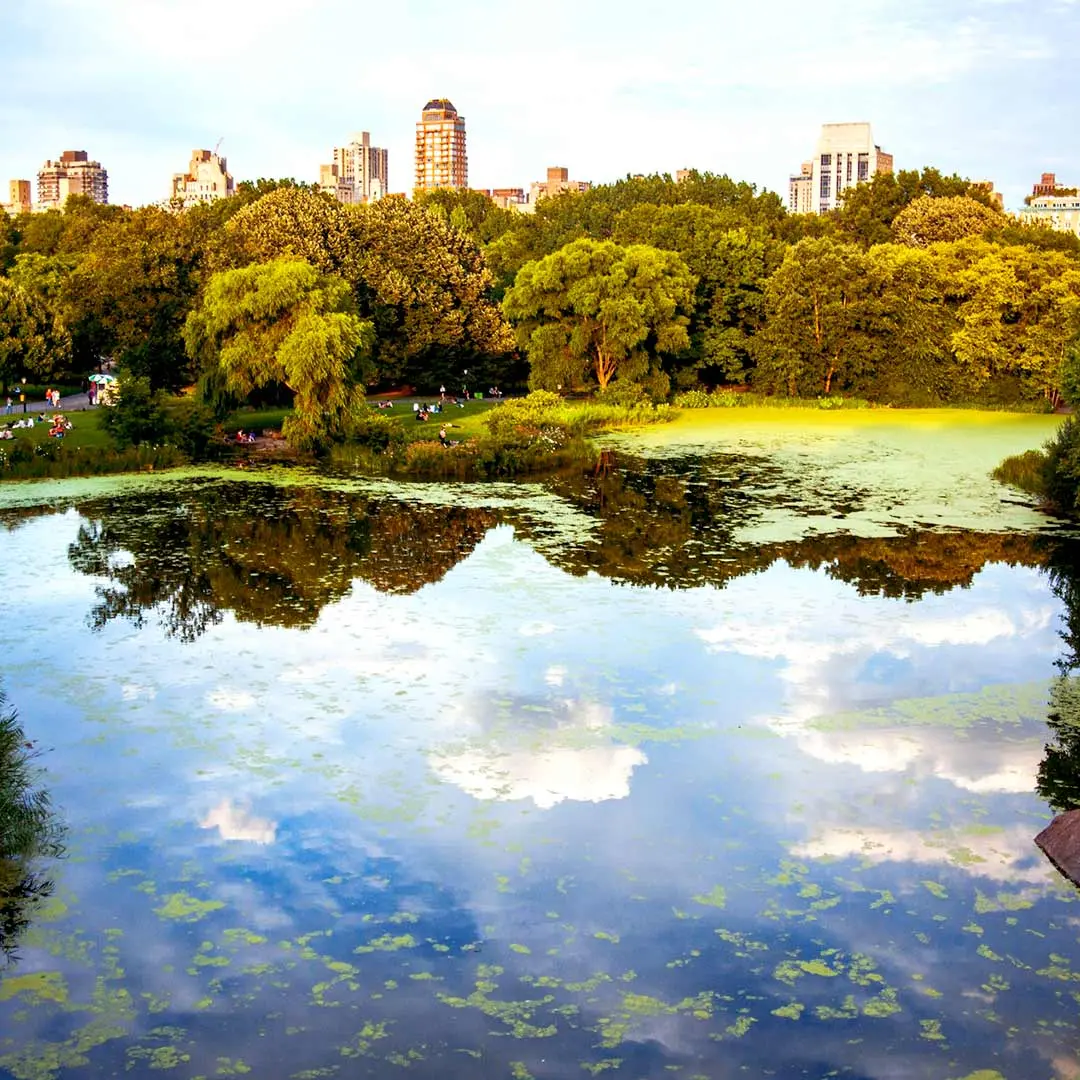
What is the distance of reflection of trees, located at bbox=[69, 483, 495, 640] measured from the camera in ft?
62.0

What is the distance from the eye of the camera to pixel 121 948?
9211 mm

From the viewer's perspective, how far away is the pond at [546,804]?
834cm

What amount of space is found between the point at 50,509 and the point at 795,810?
1952 cm

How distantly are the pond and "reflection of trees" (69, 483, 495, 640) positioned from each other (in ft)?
0.41

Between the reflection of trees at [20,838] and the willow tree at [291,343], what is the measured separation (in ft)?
75.2

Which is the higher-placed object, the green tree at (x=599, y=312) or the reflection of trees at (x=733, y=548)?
the green tree at (x=599, y=312)

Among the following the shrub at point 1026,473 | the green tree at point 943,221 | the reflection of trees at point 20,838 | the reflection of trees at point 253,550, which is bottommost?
the reflection of trees at point 20,838

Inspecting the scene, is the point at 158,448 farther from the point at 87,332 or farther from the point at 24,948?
the point at 24,948

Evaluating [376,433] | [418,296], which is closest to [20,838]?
[376,433]

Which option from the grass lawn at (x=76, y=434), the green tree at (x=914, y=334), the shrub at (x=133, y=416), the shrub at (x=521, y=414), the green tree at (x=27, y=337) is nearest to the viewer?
the shrub at (x=133, y=416)

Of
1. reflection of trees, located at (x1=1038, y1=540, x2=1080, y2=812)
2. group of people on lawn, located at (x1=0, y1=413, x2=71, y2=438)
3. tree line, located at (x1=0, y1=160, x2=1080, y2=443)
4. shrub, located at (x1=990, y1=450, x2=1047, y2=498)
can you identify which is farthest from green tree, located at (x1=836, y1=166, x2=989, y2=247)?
reflection of trees, located at (x1=1038, y1=540, x2=1080, y2=812)

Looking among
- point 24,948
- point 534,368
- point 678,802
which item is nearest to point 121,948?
point 24,948

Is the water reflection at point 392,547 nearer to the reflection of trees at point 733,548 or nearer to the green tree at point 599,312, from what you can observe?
the reflection of trees at point 733,548

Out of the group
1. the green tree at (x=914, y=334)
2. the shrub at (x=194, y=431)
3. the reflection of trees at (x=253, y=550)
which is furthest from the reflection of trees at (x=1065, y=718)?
the green tree at (x=914, y=334)
